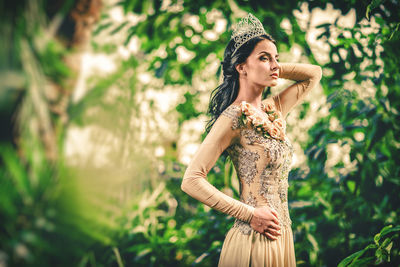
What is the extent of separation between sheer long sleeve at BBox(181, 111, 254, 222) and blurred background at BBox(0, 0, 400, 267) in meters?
0.37

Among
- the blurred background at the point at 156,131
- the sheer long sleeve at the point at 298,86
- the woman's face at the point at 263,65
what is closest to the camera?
the blurred background at the point at 156,131

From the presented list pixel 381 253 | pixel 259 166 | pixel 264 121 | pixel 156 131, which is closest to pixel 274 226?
pixel 259 166

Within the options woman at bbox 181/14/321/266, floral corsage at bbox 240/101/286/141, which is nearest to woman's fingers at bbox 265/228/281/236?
woman at bbox 181/14/321/266

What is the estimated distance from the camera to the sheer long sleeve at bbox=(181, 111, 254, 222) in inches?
43.0

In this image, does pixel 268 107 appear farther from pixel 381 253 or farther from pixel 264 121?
pixel 381 253

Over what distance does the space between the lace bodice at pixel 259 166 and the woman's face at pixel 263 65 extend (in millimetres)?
154

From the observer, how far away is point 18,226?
2.98 feet

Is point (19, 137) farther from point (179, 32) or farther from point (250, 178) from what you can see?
point (179, 32)

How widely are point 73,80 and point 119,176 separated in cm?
47

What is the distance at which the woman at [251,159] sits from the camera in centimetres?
111

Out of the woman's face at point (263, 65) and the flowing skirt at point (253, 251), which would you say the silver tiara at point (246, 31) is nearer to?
the woman's face at point (263, 65)

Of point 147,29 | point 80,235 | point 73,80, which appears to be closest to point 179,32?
point 147,29

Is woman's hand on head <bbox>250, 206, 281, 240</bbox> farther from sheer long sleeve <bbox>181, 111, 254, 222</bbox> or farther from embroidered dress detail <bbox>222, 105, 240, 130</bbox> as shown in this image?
embroidered dress detail <bbox>222, 105, 240, 130</bbox>

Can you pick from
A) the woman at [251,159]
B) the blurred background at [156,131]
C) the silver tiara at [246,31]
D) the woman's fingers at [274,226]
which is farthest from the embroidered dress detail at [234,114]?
the blurred background at [156,131]
